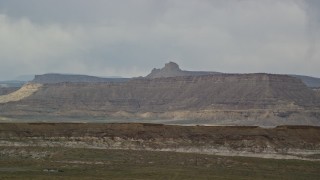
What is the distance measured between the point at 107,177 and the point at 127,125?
38.9 metres

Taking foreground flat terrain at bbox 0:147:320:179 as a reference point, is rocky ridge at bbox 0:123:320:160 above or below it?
above

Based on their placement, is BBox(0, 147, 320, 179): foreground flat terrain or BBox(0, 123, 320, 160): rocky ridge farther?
BBox(0, 123, 320, 160): rocky ridge

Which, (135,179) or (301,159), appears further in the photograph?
(301,159)

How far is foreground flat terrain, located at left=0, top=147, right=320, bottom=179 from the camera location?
50281 millimetres

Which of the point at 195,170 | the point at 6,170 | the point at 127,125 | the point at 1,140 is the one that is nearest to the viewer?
Answer: the point at 6,170

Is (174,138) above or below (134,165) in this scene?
above

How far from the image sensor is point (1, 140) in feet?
250

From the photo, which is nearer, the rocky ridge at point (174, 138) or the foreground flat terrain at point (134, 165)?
Answer: the foreground flat terrain at point (134, 165)

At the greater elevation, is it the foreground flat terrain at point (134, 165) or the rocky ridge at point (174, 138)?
the rocky ridge at point (174, 138)

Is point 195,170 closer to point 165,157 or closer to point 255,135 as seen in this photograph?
point 165,157

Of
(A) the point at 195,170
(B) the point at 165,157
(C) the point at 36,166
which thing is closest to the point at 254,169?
(A) the point at 195,170

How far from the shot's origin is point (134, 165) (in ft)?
191

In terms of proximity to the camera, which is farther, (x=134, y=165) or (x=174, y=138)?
(x=174, y=138)

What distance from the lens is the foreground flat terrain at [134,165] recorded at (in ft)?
165
